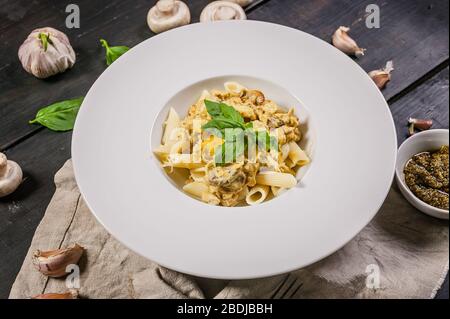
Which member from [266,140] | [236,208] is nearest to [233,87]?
[266,140]

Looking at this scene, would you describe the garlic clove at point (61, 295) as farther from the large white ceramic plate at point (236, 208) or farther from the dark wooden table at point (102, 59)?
the large white ceramic plate at point (236, 208)

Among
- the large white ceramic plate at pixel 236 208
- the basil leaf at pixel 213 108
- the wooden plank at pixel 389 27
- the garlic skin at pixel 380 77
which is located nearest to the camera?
the large white ceramic plate at pixel 236 208

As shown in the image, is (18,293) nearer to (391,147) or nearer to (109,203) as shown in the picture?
(109,203)

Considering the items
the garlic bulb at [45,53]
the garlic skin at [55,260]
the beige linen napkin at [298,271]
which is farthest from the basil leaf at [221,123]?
the garlic bulb at [45,53]

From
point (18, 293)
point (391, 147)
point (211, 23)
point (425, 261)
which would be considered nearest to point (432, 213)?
point (425, 261)

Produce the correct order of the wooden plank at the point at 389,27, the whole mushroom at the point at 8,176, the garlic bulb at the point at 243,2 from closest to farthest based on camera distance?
the whole mushroom at the point at 8,176 < the wooden plank at the point at 389,27 < the garlic bulb at the point at 243,2
